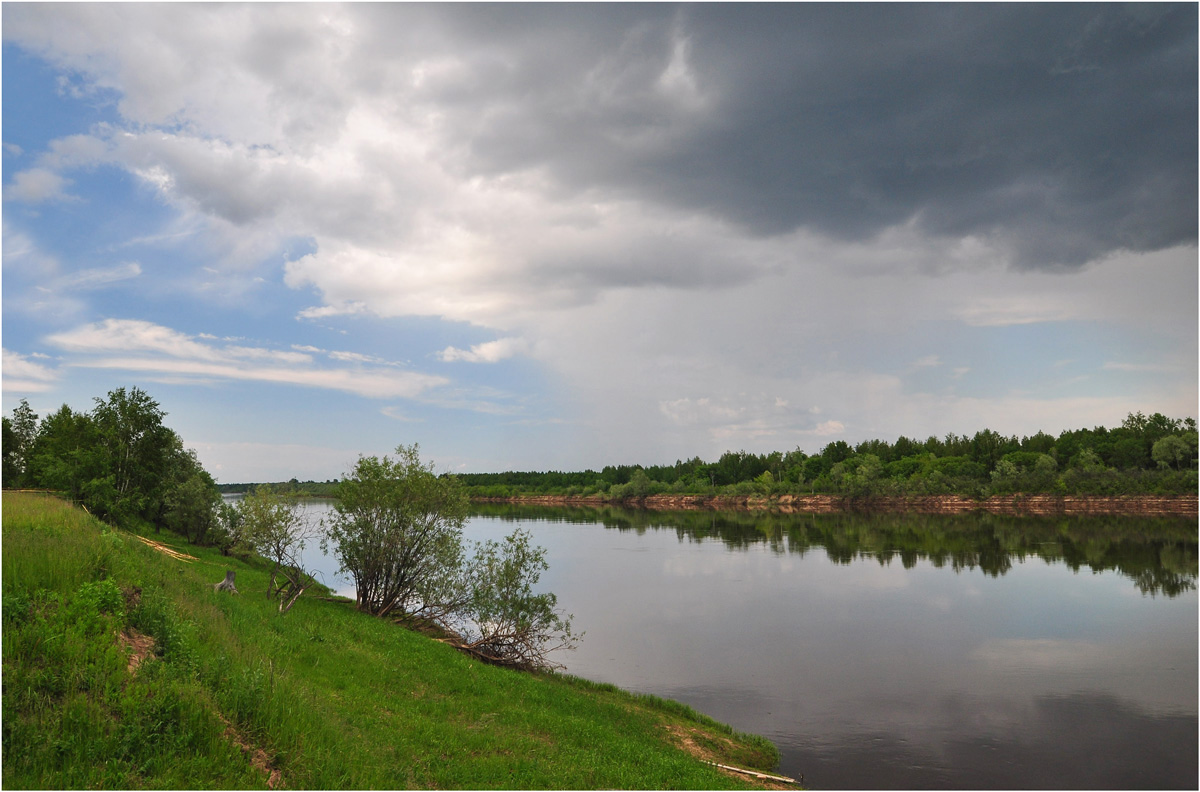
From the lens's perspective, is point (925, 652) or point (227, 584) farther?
point (925, 652)

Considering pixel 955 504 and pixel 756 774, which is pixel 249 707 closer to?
pixel 756 774

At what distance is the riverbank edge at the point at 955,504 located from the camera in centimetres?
11656

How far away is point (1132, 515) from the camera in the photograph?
114 metres

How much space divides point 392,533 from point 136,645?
841 inches

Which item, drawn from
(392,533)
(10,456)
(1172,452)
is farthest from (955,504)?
(10,456)

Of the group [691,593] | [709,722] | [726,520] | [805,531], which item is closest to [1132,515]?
[805,531]

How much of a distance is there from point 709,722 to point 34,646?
22.6 meters

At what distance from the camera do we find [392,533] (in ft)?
110

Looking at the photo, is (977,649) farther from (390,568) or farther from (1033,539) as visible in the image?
(1033,539)

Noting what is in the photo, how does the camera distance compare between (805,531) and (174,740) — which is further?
(805,531)

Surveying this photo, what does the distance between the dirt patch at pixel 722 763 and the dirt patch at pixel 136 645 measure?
15.9 metres

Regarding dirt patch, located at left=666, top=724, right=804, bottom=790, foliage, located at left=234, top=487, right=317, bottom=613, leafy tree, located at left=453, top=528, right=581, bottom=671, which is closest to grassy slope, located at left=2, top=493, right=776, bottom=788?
dirt patch, located at left=666, top=724, right=804, bottom=790

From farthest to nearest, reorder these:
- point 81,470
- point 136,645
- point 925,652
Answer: point 81,470 < point 925,652 < point 136,645

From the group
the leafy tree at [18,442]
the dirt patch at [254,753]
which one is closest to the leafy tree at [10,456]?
the leafy tree at [18,442]
